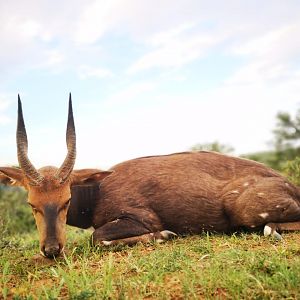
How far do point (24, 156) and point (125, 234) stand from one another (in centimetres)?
175

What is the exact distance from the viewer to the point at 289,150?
18.9 m

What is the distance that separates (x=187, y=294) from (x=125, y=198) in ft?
10.4

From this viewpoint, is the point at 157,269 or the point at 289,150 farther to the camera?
the point at 289,150

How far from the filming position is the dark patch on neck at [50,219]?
5.49 meters

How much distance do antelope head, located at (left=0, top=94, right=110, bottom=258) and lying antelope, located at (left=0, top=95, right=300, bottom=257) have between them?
0.05ft

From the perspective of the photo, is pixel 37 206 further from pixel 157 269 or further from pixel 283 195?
pixel 283 195

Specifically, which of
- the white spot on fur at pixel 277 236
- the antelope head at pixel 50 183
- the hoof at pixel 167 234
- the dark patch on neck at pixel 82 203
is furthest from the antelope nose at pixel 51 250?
the white spot on fur at pixel 277 236

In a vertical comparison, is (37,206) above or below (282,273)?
above

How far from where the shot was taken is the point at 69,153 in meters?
6.41

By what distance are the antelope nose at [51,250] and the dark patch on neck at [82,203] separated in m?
1.57

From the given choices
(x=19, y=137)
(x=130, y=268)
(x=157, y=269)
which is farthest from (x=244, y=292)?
(x=19, y=137)

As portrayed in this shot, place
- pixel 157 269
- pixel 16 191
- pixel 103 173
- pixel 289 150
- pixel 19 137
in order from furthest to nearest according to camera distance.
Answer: pixel 289 150
pixel 16 191
pixel 103 173
pixel 19 137
pixel 157 269

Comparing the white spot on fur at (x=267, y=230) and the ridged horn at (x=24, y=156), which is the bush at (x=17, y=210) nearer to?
the ridged horn at (x=24, y=156)

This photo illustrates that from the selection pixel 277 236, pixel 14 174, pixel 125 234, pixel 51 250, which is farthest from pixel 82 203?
pixel 277 236
